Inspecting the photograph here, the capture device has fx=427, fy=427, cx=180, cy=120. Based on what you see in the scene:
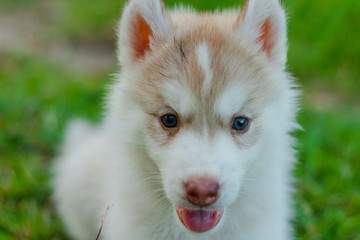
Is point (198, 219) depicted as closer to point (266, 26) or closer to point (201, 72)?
point (201, 72)

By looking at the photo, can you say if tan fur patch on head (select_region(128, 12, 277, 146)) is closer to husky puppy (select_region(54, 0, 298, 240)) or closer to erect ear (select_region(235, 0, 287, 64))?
husky puppy (select_region(54, 0, 298, 240))

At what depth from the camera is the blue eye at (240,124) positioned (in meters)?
2.61

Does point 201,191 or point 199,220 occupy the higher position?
point 201,191

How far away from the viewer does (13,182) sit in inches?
158

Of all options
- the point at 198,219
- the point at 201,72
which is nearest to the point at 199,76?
the point at 201,72

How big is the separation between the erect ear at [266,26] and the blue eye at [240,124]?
540 mm

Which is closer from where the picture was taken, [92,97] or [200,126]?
[200,126]

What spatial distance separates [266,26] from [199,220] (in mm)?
1361

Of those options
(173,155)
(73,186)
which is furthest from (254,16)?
(73,186)

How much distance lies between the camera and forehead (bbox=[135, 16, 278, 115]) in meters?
2.50

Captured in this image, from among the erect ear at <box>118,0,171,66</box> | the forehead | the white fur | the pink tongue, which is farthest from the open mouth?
the erect ear at <box>118,0,171,66</box>

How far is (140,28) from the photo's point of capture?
289 cm

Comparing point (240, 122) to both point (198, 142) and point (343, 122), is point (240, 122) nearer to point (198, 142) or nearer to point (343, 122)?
point (198, 142)

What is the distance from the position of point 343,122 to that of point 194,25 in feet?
10.6
